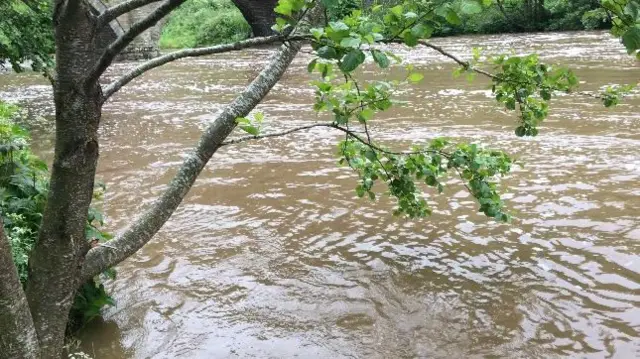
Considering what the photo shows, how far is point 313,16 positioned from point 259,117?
0.54 metres

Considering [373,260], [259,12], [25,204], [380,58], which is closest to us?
[380,58]

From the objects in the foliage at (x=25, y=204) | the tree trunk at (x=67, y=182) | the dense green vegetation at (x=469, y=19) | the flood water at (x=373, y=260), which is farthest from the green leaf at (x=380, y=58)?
the foliage at (x=25, y=204)

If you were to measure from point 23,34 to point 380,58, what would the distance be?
25.6ft

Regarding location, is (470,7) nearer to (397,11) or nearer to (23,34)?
(397,11)

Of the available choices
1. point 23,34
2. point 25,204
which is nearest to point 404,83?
point 25,204

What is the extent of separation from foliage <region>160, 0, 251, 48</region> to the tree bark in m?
37.4

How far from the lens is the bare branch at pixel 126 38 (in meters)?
2.14

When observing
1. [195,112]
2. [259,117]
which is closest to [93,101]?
[259,117]

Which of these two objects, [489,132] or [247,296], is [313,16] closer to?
[247,296]

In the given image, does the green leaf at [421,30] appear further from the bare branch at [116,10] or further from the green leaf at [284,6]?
the bare branch at [116,10]

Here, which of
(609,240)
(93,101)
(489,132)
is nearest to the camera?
(93,101)

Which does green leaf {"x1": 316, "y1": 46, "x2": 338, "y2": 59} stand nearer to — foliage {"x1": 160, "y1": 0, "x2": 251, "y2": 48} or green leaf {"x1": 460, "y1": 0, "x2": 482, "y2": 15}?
green leaf {"x1": 460, "y1": 0, "x2": 482, "y2": 15}

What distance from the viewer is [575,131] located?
8422 millimetres

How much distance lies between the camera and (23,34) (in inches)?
328
